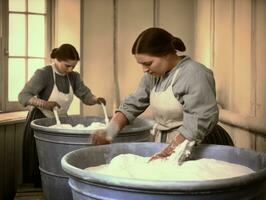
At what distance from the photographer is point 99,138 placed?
1794 millimetres

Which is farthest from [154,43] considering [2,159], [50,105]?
[2,159]

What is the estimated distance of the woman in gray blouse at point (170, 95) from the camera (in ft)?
4.83

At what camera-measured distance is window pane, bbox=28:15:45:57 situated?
379cm

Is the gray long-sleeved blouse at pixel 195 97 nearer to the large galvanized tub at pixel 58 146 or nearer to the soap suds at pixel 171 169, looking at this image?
the soap suds at pixel 171 169

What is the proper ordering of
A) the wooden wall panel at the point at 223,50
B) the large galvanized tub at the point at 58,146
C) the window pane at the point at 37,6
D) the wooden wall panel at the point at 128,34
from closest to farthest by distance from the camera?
1. the large galvanized tub at the point at 58,146
2. the wooden wall panel at the point at 223,50
3. the window pane at the point at 37,6
4. the wooden wall panel at the point at 128,34

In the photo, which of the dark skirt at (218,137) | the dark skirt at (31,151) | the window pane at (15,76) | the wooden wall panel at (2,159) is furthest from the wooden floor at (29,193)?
the window pane at (15,76)

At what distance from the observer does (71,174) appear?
1215 millimetres

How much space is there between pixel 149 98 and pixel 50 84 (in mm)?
1170

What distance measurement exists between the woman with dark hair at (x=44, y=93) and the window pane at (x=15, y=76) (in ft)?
2.99

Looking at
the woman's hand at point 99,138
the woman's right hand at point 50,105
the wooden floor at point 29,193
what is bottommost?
the wooden floor at point 29,193

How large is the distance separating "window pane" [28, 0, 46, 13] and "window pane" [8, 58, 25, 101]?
0.45m

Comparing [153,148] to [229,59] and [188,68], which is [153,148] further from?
[229,59]

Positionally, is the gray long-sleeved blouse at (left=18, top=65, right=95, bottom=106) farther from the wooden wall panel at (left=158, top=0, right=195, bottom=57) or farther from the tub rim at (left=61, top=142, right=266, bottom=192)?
the tub rim at (left=61, top=142, right=266, bottom=192)

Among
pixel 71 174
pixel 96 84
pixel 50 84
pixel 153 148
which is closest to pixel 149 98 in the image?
pixel 153 148
